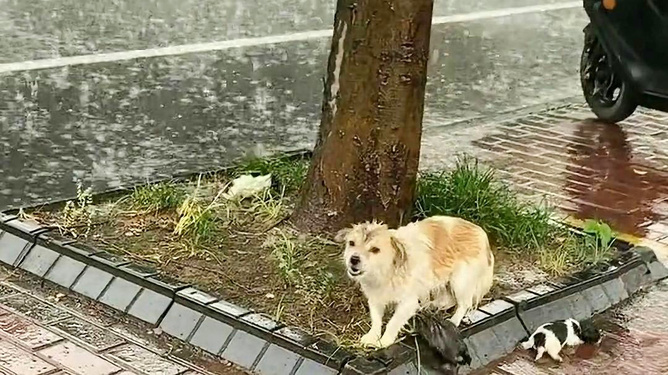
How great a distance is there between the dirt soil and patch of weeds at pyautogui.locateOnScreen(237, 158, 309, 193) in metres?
0.20

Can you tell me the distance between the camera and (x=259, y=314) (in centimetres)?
434

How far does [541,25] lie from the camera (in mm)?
15047

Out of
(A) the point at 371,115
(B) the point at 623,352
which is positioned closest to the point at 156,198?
(A) the point at 371,115

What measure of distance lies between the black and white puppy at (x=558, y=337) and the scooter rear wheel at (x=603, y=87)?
13.7 ft

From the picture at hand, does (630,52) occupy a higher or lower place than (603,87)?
higher

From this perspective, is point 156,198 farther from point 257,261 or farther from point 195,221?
point 257,261

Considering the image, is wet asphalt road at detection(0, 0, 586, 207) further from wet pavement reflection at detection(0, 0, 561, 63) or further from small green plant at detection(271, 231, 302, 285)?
small green plant at detection(271, 231, 302, 285)

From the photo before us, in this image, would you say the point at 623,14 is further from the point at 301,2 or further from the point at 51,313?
the point at 301,2

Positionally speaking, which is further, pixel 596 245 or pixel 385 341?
pixel 596 245

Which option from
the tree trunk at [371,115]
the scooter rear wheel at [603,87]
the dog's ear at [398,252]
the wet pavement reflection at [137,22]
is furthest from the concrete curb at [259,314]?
the wet pavement reflection at [137,22]

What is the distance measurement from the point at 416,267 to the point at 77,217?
1.95 m

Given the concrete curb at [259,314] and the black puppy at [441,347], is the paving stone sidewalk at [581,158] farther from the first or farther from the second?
the black puppy at [441,347]

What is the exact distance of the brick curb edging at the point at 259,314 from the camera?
13.3ft

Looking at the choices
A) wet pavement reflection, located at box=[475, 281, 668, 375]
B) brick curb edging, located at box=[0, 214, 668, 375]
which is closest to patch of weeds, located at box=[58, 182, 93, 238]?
brick curb edging, located at box=[0, 214, 668, 375]
